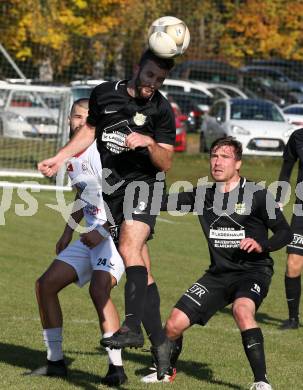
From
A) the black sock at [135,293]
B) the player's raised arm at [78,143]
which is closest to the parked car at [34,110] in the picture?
the player's raised arm at [78,143]

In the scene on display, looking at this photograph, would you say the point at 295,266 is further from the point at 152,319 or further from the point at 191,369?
the point at 152,319

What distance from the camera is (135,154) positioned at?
6.75 meters

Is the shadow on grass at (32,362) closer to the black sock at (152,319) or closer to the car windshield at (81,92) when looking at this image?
the black sock at (152,319)

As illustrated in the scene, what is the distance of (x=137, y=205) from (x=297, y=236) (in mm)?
3617

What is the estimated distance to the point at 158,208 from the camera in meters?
6.84

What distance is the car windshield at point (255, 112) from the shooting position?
28422 millimetres

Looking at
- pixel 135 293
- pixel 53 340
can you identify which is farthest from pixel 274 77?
pixel 135 293

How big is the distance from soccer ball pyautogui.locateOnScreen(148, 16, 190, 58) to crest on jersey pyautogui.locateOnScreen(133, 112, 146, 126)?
38 cm

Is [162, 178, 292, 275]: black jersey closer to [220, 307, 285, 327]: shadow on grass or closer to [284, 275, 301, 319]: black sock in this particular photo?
[284, 275, 301, 319]: black sock

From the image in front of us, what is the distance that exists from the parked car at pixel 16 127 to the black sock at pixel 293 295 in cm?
1278

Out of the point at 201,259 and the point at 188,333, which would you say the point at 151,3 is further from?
the point at 188,333

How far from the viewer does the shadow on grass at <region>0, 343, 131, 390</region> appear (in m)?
7.08

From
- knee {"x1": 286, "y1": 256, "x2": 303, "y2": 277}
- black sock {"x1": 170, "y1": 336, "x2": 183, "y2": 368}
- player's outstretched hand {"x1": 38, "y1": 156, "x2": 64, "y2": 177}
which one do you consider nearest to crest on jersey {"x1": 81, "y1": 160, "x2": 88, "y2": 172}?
player's outstretched hand {"x1": 38, "y1": 156, "x2": 64, "y2": 177}

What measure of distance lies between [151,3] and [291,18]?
24.4ft
